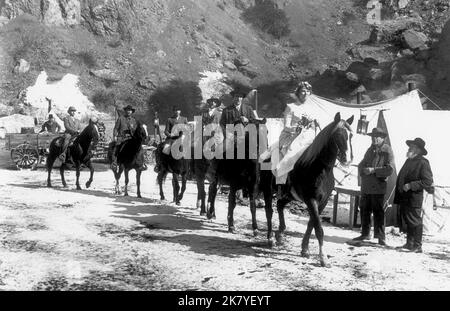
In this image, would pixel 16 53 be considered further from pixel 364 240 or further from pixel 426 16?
pixel 426 16

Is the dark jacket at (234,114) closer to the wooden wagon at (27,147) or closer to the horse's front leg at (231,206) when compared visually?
the horse's front leg at (231,206)

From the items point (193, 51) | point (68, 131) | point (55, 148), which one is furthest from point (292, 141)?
point (193, 51)

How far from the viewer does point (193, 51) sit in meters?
43.8

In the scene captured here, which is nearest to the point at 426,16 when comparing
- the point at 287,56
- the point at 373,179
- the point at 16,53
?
the point at 287,56

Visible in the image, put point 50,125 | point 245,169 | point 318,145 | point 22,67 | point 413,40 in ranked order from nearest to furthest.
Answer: point 318,145 < point 245,169 < point 50,125 < point 413,40 < point 22,67

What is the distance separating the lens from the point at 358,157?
13109mm

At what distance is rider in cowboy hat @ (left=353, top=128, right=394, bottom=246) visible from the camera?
8570 millimetres

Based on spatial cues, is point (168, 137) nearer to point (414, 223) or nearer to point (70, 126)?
point (70, 126)

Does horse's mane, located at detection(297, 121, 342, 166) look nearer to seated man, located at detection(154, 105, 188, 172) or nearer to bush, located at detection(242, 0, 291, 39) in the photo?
seated man, located at detection(154, 105, 188, 172)

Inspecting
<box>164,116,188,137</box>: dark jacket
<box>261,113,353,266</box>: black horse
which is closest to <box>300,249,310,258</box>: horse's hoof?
<box>261,113,353,266</box>: black horse

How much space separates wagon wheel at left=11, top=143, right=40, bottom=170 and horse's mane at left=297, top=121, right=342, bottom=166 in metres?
13.5

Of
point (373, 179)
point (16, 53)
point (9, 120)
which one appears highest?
point (16, 53)

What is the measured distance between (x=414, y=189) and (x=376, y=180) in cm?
79
